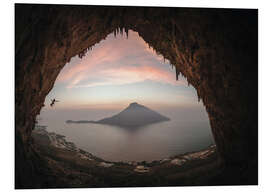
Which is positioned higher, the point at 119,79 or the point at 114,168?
the point at 119,79

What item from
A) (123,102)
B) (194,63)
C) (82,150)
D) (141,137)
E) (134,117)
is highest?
(194,63)

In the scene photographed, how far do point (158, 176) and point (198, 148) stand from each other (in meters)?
1.26

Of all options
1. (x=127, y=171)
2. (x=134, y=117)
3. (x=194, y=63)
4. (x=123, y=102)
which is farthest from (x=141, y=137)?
(x=194, y=63)

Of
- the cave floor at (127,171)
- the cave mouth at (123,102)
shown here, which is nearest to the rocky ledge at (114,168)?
the cave floor at (127,171)

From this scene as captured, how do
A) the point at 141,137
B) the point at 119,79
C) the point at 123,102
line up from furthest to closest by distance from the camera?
1. the point at 141,137
2. the point at 123,102
3. the point at 119,79

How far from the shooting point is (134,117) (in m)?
3.76

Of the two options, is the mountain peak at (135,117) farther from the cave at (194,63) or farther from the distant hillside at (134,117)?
the cave at (194,63)

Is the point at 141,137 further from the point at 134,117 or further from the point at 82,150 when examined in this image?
the point at 82,150

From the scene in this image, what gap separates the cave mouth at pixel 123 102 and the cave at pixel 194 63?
348mm

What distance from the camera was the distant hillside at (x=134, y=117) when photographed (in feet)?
12.3

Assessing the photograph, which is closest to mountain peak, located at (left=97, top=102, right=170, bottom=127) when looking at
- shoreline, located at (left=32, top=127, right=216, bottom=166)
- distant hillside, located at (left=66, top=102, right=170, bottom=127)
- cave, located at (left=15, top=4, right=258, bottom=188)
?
distant hillside, located at (left=66, top=102, right=170, bottom=127)

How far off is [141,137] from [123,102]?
3.10 ft

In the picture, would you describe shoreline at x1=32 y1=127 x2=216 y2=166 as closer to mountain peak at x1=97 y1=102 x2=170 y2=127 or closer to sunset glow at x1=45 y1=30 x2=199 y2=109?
sunset glow at x1=45 y1=30 x2=199 y2=109

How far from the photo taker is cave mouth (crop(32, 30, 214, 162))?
362 centimetres
